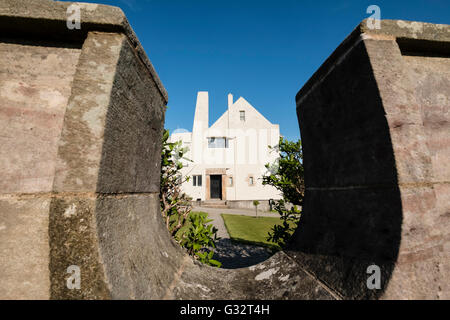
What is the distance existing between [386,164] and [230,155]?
17412 mm

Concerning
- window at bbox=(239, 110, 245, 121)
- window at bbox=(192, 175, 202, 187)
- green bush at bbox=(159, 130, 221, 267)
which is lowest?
green bush at bbox=(159, 130, 221, 267)

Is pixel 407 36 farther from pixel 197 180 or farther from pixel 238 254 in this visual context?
pixel 197 180

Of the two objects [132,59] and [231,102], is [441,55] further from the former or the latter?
[231,102]

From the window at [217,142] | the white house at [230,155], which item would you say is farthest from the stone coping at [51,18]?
the window at [217,142]

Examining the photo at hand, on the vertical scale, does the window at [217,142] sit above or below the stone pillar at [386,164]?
above

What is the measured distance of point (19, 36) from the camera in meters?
1.32

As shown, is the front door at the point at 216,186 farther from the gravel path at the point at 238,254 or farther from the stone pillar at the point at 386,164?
the stone pillar at the point at 386,164

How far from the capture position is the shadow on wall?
1.15m

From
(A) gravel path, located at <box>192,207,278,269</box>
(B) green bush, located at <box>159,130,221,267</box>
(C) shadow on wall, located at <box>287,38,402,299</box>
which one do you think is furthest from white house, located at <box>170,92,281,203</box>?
(C) shadow on wall, located at <box>287,38,402,299</box>

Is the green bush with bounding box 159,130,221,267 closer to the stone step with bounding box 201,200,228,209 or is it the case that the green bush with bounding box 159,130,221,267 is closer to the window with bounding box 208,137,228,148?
the stone step with bounding box 201,200,228,209

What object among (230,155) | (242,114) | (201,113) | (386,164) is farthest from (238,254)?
(201,113)

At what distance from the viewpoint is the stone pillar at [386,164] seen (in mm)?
1084

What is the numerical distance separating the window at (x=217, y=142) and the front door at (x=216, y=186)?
298cm
